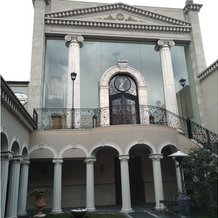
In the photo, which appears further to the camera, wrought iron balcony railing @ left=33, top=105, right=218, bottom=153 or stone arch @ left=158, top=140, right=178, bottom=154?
wrought iron balcony railing @ left=33, top=105, right=218, bottom=153

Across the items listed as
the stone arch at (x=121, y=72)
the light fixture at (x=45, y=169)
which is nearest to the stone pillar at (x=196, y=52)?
the stone arch at (x=121, y=72)

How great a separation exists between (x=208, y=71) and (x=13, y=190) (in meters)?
14.0

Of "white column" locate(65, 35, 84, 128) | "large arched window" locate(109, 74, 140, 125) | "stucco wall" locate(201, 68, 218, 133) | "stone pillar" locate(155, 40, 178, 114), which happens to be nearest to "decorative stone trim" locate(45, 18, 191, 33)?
"white column" locate(65, 35, 84, 128)

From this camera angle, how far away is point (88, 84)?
17.1 m

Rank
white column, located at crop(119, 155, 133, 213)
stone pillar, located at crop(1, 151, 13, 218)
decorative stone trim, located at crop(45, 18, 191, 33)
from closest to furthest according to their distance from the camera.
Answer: stone pillar, located at crop(1, 151, 13, 218) → white column, located at crop(119, 155, 133, 213) → decorative stone trim, located at crop(45, 18, 191, 33)

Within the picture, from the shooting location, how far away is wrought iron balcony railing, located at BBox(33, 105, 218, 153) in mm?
14930

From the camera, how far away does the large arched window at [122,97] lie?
15.6 m

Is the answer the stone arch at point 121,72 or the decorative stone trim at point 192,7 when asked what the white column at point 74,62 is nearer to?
the stone arch at point 121,72

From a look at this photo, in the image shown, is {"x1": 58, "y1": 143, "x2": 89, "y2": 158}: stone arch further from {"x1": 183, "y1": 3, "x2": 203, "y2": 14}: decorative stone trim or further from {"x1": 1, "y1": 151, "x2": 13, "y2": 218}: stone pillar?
{"x1": 183, "y1": 3, "x2": 203, "y2": 14}: decorative stone trim

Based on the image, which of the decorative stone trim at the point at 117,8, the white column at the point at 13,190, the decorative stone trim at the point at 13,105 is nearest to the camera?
the decorative stone trim at the point at 13,105

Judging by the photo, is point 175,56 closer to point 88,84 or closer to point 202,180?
point 88,84

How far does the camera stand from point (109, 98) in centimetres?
1692

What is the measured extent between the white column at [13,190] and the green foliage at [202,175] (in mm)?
7971

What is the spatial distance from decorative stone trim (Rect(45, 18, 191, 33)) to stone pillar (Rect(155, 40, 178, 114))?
1.11 metres
